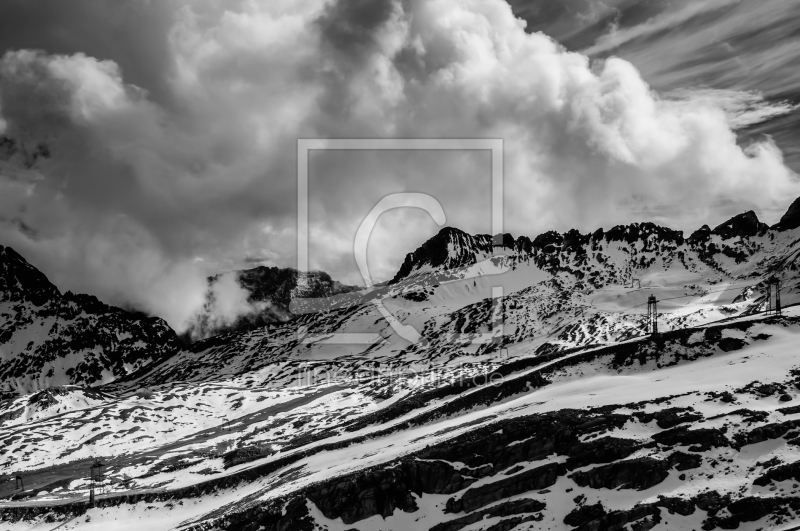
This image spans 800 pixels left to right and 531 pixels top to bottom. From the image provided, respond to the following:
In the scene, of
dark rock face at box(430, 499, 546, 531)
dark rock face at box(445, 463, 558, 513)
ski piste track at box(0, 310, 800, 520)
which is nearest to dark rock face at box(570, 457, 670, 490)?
dark rock face at box(445, 463, 558, 513)

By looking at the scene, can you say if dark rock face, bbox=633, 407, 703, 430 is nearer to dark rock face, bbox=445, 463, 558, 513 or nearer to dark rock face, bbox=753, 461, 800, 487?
dark rock face, bbox=753, 461, 800, 487

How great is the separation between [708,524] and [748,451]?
32.3 feet

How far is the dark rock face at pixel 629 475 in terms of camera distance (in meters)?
51.1

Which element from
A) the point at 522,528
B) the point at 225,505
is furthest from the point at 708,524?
the point at 225,505

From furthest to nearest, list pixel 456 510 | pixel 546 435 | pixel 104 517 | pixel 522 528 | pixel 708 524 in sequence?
pixel 104 517
pixel 546 435
pixel 456 510
pixel 522 528
pixel 708 524

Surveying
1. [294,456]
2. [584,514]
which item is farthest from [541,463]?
[294,456]

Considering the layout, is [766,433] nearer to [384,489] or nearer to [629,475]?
[629,475]

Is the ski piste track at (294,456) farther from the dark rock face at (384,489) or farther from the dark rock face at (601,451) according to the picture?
the dark rock face at (601,451)

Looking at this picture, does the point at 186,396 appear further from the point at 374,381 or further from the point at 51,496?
the point at 51,496

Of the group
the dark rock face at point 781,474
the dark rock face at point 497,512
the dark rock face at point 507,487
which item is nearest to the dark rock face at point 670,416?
the dark rock face at point 781,474

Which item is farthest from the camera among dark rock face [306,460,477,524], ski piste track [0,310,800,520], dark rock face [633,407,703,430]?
ski piste track [0,310,800,520]

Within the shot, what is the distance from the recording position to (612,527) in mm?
46906

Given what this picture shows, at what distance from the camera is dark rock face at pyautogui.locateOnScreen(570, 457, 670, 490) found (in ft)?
168

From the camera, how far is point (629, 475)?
5200 cm
